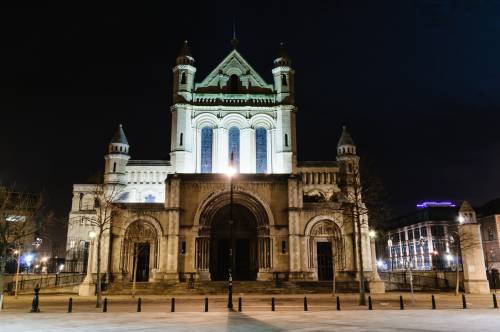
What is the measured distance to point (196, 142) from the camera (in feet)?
171

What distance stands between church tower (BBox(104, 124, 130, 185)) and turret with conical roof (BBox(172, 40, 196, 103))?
8373mm

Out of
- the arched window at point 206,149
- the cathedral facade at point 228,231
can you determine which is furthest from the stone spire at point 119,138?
the arched window at point 206,149

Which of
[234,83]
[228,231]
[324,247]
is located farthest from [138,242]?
[234,83]

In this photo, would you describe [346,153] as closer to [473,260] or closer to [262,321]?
[473,260]

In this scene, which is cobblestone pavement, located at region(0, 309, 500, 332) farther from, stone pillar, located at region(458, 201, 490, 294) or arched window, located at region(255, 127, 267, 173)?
arched window, located at region(255, 127, 267, 173)

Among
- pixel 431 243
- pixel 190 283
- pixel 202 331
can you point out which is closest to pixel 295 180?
pixel 190 283

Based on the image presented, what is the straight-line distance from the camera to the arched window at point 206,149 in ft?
169

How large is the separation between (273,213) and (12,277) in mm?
25192

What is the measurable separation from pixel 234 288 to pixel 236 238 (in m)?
7.17

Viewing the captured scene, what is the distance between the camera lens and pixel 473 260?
36031mm

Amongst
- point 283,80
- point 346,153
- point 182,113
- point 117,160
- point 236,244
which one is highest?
point 283,80

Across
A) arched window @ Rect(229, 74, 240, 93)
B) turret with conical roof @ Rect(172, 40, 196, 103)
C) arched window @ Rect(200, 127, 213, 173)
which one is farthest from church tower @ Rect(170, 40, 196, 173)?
arched window @ Rect(229, 74, 240, 93)

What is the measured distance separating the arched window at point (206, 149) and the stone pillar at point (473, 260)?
90.6ft

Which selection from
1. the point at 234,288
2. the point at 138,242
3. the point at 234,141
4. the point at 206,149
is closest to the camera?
the point at 234,288
